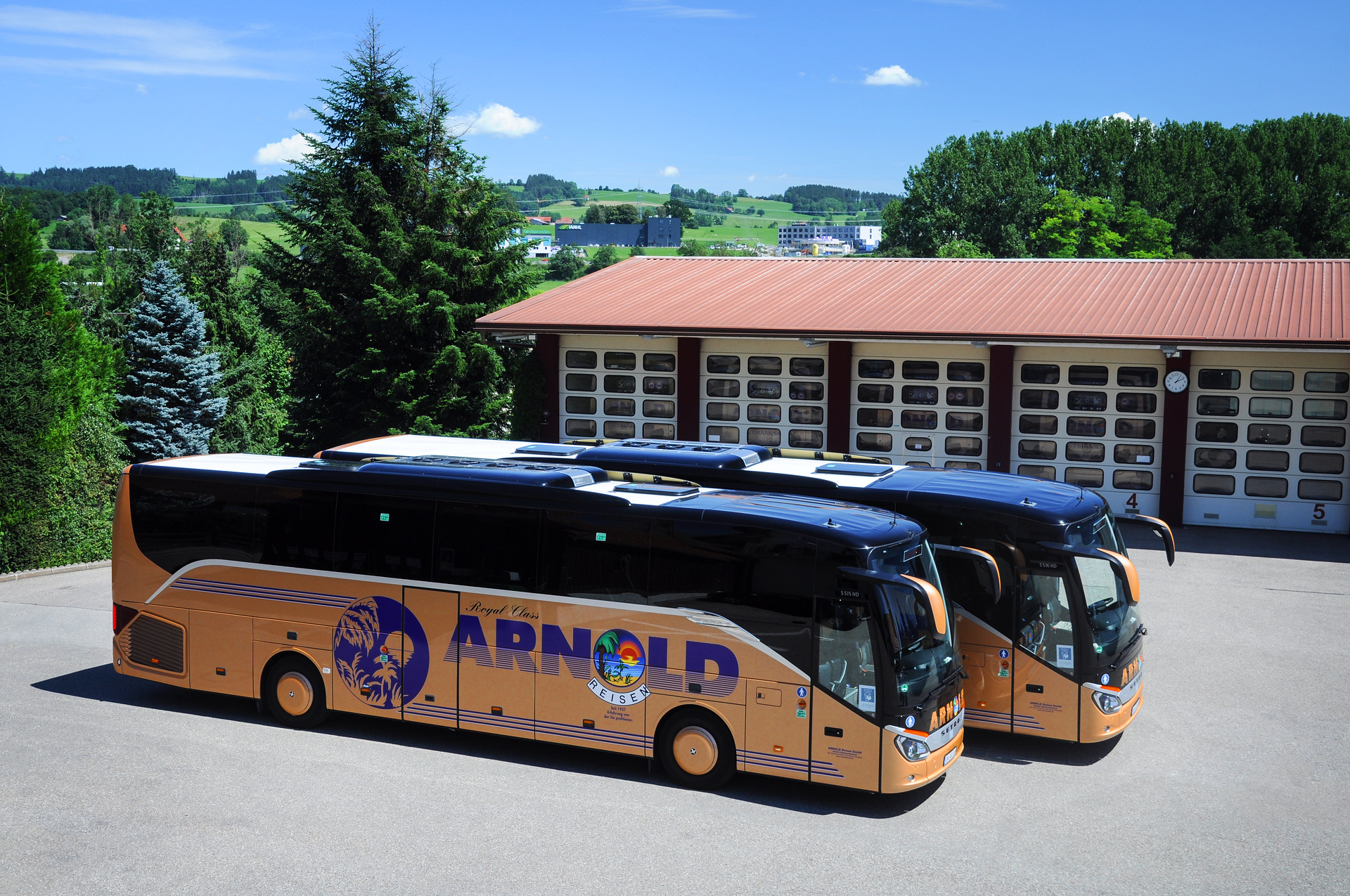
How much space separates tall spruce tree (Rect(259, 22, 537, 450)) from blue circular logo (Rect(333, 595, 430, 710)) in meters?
13.5

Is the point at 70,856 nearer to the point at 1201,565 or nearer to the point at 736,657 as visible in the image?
the point at 736,657

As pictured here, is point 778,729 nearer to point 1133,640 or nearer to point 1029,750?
point 1029,750

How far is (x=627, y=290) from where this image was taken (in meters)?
27.3

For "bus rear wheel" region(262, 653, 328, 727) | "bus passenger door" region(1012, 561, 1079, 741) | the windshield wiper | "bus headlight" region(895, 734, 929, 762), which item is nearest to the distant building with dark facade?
"bus rear wheel" region(262, 653, 328, 727)

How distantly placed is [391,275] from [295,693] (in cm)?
1479

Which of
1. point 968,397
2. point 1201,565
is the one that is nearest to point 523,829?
point 1201,565

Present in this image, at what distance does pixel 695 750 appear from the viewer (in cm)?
955

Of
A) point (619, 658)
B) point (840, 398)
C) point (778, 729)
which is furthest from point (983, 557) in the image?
point (840, 398)

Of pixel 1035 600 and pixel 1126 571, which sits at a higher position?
pixel 1126 571

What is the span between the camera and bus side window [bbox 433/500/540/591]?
10117 mm

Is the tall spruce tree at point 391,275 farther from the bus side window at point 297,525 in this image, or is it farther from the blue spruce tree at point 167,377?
the bus side window at point 297,525

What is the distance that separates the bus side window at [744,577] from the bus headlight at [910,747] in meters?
0.92

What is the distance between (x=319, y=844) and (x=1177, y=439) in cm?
1813

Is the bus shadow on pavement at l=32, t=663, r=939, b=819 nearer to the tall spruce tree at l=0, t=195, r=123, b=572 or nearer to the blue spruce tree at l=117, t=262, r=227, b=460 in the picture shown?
the tall spruce tree at l=0, t=195, r=123, b=572
